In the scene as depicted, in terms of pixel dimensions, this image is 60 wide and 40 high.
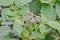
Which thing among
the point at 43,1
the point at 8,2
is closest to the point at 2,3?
the point at 8,2

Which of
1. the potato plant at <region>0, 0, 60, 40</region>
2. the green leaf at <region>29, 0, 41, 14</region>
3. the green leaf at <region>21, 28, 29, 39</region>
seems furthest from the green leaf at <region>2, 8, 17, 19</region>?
the green leaf at <region>29, 0, 41, 14</region>

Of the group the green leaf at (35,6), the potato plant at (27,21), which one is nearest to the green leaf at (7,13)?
the potato plant at (27,21)

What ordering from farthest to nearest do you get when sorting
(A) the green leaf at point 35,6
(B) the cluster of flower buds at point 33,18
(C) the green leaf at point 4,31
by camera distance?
(A) the green leaf at point 35,6 < (C) the green leaf at point 4,31 < (B) the cluster of flower buds at point 33,18

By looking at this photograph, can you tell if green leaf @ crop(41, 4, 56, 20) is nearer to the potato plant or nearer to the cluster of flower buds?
the potato plant

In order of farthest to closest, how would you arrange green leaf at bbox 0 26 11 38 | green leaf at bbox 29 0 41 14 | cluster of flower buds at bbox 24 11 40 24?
1. green leaf at bbox 29 0 41 14
2. green leaf at bbox 0 26 11 38
3. cluster of flower buds at bbox 24 11 40 24

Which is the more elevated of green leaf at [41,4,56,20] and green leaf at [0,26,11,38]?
green leaf at [41,4,56,20]

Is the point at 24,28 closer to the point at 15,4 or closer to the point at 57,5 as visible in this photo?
the point at 15,4

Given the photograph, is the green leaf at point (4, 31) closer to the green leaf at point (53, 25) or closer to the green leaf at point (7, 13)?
the green leaf at point (7, 13)
